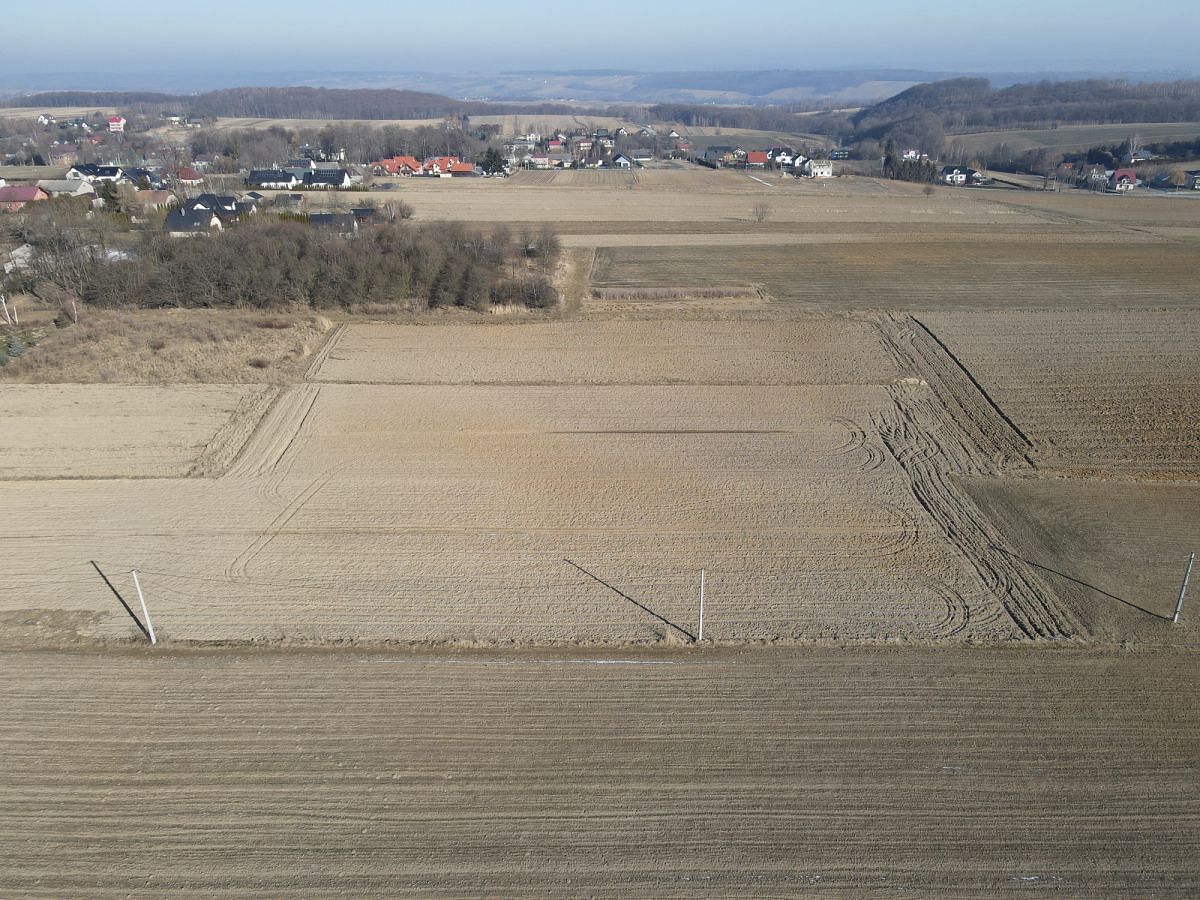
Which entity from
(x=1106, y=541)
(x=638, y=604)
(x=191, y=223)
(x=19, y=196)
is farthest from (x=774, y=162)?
(x=638, y=604)

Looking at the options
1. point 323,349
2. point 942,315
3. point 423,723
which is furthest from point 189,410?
point 942,315

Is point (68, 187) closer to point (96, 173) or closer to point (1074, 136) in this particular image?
point (96, 173)

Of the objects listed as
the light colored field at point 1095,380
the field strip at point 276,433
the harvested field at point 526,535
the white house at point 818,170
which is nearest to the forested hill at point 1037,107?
the white house at point 818,170

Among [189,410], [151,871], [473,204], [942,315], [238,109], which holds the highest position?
[238,109]

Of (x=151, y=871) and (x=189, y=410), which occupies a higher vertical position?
(x=189, y=410)

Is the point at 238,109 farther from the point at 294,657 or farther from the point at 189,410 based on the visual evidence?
the point at 294,657

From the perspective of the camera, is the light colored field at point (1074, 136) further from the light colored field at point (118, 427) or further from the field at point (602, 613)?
the light colored field at point (118, 427)

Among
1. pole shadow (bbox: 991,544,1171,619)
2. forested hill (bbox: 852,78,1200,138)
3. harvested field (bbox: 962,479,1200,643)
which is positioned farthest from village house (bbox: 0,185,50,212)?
forested hill (bbox: 852,78,1200,138)
